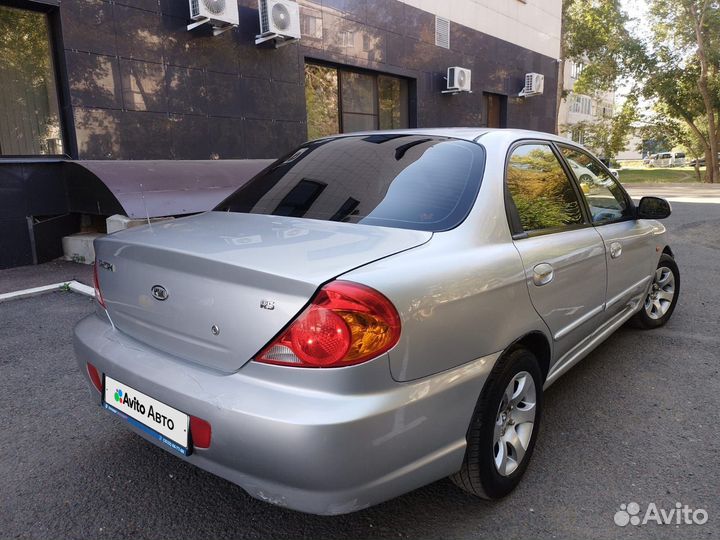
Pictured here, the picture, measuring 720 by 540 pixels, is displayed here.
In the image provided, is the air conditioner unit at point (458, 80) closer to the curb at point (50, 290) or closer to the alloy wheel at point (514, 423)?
the curb at point (50, 290)

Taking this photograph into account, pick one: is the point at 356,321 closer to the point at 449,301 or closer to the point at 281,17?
the point at 449,301

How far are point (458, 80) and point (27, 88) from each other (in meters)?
8.86

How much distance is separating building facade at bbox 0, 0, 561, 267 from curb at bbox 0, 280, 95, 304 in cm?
153

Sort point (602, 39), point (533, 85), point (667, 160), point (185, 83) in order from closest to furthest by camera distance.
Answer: point (185, 83), point (533, 85), point (602, 39), point (667, 160)

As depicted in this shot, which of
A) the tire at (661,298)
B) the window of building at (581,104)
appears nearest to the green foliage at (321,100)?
the tire at (661,298)

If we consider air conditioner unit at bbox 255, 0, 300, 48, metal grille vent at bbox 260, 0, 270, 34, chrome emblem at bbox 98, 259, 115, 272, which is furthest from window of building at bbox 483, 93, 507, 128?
chrome emblem at bbox 98, 259, 115, 272

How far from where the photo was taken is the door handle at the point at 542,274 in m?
2.35

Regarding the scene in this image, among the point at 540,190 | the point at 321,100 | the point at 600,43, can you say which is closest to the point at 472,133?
the point at 540,190

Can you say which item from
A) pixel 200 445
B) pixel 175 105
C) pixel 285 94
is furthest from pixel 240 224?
pixel 285 94

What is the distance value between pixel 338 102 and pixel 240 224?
8874 mm

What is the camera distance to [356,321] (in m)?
1.66

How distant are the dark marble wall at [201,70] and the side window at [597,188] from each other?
608cm

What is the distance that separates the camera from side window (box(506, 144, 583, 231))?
2539 mm

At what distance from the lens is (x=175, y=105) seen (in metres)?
7.83
